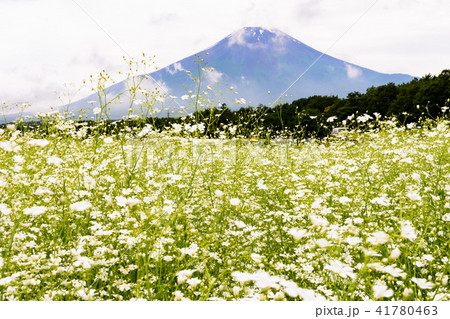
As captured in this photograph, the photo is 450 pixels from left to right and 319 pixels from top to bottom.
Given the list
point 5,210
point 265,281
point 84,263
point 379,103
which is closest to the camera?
point 265,281

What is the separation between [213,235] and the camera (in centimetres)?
306

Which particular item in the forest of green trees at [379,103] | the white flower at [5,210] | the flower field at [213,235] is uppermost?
the forest of green trees at [379,103]

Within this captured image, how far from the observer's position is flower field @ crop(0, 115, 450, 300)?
2.28 m

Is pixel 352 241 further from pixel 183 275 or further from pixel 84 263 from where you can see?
pixel 84 263

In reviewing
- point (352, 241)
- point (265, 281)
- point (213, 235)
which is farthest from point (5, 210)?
point (352, 241)

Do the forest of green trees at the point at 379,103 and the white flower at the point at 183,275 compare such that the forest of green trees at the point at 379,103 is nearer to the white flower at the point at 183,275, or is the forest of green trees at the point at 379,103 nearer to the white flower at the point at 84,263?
the white flower at the point at 84,263

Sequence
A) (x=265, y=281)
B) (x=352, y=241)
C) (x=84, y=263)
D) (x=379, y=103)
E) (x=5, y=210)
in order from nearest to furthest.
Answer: (x=265, y=281)
(x=352, y=241)
(x=84, y=263)
(x=5, y=210)
(x=379, y=103)

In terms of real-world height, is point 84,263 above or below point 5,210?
below

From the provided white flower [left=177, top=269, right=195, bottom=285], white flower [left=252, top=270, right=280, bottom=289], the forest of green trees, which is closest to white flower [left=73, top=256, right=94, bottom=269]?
white flower [left=177, top=269, right=195, bottom=285]

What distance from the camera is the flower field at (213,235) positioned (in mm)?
2277

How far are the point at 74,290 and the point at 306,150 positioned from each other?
24.5ft

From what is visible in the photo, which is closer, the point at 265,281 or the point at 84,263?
the point at 265,281

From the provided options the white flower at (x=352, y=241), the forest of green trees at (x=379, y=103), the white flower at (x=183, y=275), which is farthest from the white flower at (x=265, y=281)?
the forest of green trees at (x=379, y=103)
